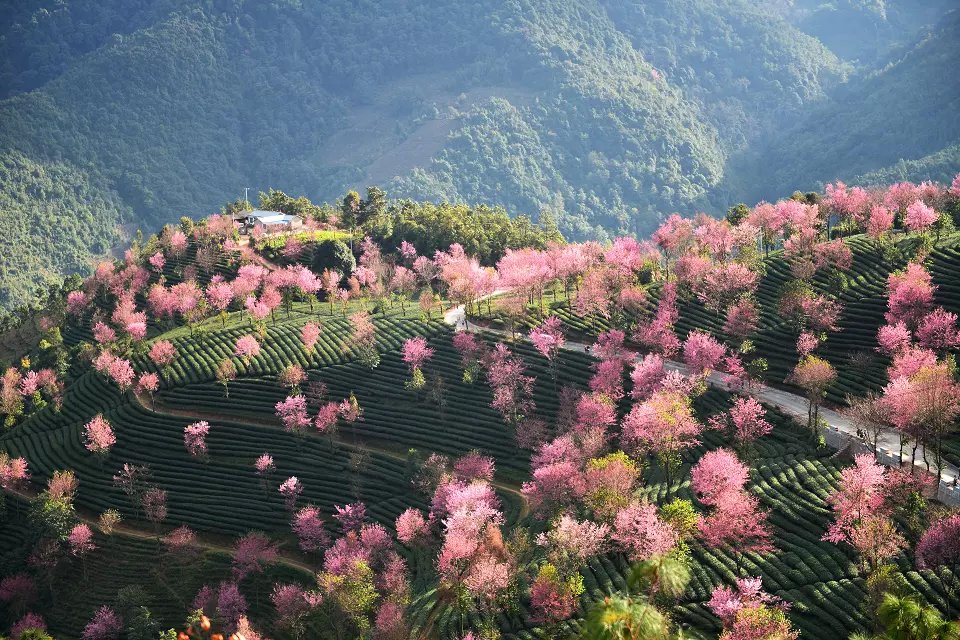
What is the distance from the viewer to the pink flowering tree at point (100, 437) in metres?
74.2

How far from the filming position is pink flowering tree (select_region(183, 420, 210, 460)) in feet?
238

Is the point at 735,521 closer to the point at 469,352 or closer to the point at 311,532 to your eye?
the point at 311,532

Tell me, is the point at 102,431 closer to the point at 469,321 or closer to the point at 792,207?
the point at 469,321

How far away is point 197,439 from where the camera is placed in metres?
72.6

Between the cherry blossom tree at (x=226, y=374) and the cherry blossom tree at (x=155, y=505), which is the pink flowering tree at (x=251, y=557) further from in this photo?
the cherry blossom tree at (x=226, y=374)

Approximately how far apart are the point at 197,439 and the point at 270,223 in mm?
51151

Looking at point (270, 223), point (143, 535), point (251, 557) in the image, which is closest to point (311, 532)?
point (251, 557)

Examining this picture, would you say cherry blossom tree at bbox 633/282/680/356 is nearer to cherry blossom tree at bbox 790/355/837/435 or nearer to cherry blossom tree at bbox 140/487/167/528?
cherry blossom tree at bbox 790/355/837/435

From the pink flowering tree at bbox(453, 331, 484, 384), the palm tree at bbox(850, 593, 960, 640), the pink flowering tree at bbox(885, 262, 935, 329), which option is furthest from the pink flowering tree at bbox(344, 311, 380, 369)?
the palm tree at bbox(850, 593, 960, 640)

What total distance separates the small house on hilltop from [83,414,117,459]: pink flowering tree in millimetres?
44643

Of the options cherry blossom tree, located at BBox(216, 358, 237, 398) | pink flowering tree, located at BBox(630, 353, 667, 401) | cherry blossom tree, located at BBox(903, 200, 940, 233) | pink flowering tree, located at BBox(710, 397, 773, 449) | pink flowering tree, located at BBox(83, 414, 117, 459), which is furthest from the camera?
cherry blossom tree, located at BBox(216, 358, 237, 398)

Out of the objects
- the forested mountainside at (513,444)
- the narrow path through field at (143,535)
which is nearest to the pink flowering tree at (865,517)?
the forested mountainside at (513,444)

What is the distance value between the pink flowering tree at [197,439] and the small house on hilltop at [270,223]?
1818 inches

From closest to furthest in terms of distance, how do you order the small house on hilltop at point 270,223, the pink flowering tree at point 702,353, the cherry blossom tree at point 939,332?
1. the cherry blossom tree at point 939,332
2. the pink flowering tree at point 702,353
3. the small house on hilltop at point 270,223
